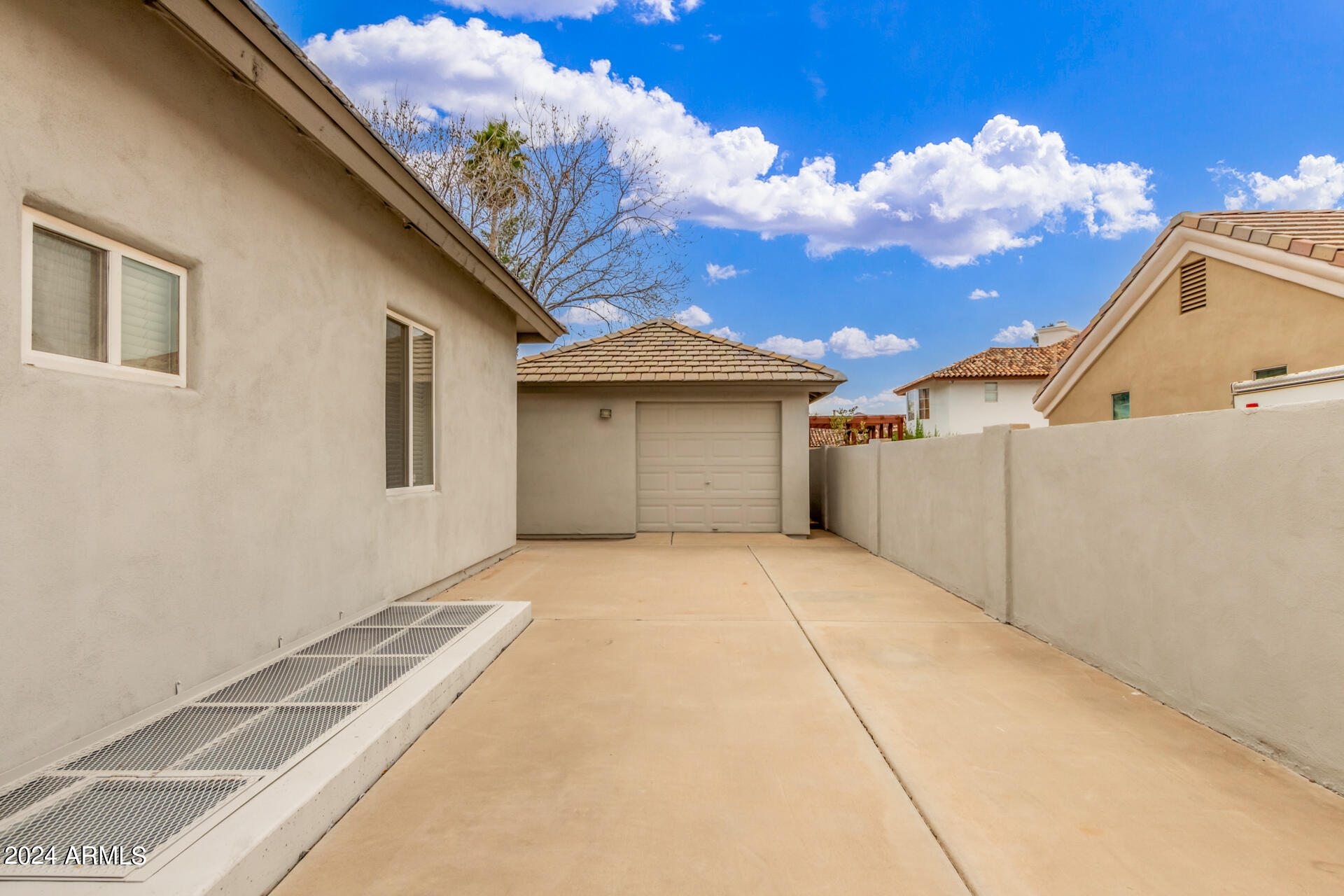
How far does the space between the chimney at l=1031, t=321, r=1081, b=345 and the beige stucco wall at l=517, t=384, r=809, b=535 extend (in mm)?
29269

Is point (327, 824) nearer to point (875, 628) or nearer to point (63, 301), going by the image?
point (63, 301)

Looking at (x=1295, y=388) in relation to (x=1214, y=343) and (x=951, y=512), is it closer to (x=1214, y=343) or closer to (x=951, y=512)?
(x=951, y=512)

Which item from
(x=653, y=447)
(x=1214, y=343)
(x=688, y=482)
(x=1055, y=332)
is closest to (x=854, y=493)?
(x=688, y=482)

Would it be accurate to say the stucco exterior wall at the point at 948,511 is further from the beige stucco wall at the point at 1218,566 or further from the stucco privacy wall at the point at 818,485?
the stucco privacy wall at the point at 818,485

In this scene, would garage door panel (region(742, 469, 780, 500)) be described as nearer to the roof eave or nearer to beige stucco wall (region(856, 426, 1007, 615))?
beige stucco wall (region(856, 426, 1007, 615))

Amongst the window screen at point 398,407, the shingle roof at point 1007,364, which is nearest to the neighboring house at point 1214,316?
the window screen at point 398,407

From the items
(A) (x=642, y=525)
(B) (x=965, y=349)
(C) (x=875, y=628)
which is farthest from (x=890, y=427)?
(B) (x=965, y=349)

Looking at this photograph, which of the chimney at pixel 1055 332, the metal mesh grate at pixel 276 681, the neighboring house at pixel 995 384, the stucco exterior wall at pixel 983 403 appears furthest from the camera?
the chimney at pixel 1055 332

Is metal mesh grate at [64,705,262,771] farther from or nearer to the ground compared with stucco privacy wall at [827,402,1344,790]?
nearer to the ground

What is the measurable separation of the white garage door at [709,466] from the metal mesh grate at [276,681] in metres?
8.66

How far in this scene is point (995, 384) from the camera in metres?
32.9

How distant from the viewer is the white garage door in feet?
40.2

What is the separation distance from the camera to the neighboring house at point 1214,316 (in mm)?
9344

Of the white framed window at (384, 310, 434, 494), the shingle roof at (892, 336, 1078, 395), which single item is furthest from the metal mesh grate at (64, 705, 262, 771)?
the shingle roof at (892, 336, 1078, 395)
